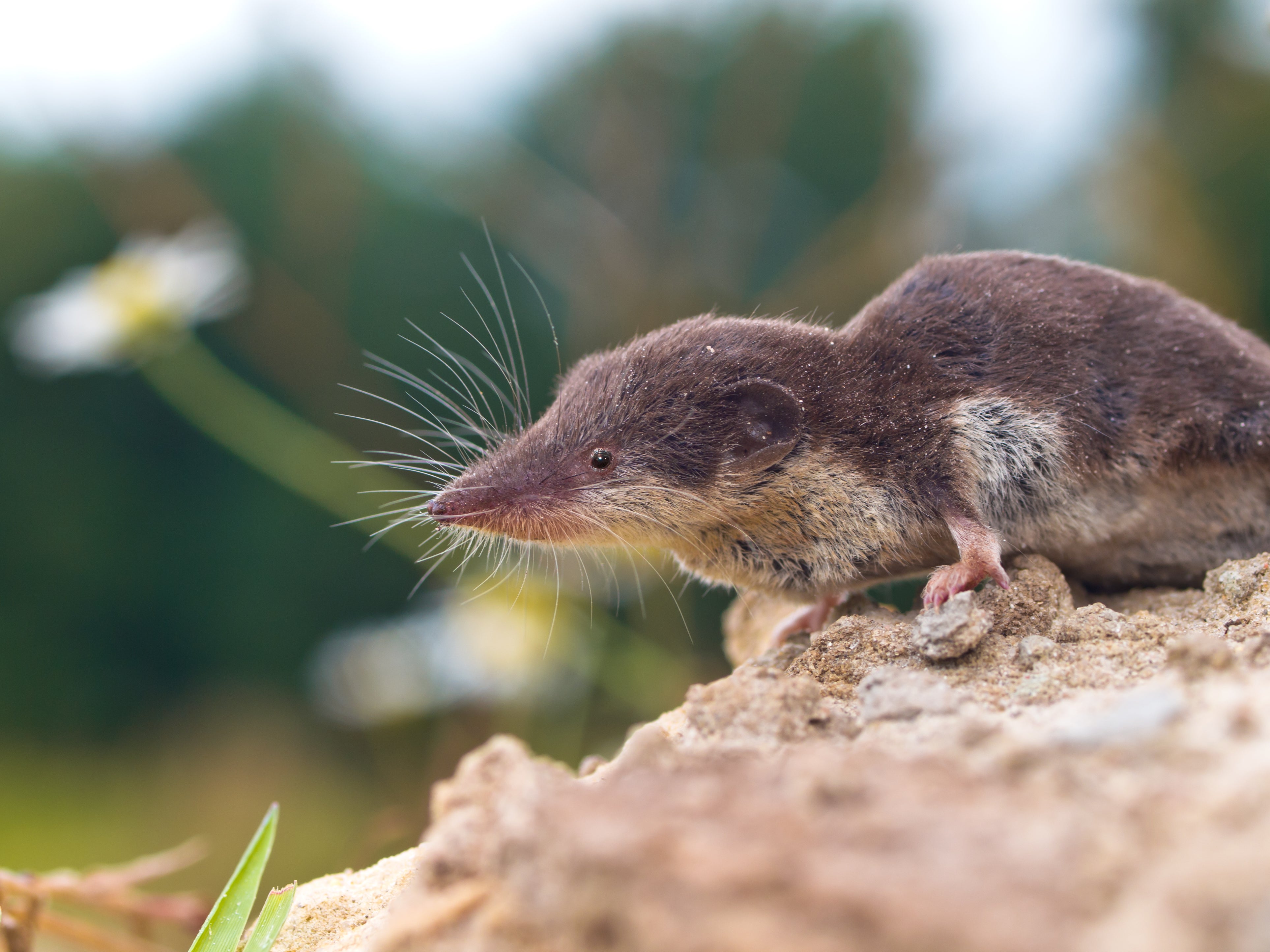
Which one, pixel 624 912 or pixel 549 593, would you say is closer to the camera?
pixel 624 912

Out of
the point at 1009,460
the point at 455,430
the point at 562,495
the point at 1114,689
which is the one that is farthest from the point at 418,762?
the point at 1114,689

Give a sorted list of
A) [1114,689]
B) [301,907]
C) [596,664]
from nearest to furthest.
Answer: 1. [1114,689]
2. [301,907]
3. [596,664]

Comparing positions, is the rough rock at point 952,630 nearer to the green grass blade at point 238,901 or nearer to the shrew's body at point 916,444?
the shrew's body at point 916,444

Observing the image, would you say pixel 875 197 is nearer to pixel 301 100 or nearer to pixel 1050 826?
pixel 301 100

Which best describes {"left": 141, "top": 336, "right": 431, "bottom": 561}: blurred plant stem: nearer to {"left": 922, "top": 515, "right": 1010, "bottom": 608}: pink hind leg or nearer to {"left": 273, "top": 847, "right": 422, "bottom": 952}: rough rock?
{"left": 273, "top": 847, "right": 422, "bottom": 952}: rough rock

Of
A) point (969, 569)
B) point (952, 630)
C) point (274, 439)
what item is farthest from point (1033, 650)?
point (274, 439)

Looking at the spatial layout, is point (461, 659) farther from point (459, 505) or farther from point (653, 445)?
point (653, 445)
